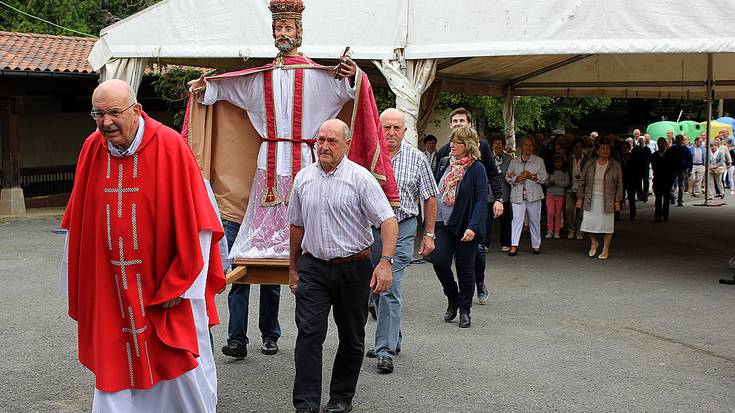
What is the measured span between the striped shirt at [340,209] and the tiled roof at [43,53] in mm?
15265

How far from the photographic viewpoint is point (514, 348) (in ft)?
25.1

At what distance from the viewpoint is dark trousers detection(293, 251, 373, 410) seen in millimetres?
5359

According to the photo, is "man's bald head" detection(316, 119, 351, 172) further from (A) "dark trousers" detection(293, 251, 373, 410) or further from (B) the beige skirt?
(B) the beige skirt

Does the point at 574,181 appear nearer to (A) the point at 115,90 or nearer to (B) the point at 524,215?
(B) the point at 524,215

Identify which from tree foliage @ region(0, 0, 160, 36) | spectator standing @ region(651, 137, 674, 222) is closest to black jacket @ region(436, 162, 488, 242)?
spectator standing @ region(651, 137, 674, 222)

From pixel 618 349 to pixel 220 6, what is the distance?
7776 mm

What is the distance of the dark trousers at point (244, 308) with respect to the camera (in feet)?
21.5

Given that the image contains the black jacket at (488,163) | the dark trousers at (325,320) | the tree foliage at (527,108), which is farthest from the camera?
the tree foliage at (527,108)

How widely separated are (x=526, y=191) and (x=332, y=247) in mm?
8315

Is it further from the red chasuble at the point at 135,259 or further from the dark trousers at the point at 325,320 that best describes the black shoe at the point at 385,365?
the red chasuble at the point at 135,259

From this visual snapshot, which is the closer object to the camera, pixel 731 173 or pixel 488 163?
pixel 488 163

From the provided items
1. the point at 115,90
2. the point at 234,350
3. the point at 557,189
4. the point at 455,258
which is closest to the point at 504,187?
the point at 557,189

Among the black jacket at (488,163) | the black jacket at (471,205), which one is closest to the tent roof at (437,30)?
the black jacket at (488,163)

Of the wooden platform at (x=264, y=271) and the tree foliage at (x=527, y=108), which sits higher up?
the tree foliage at (x=527, y=108)
